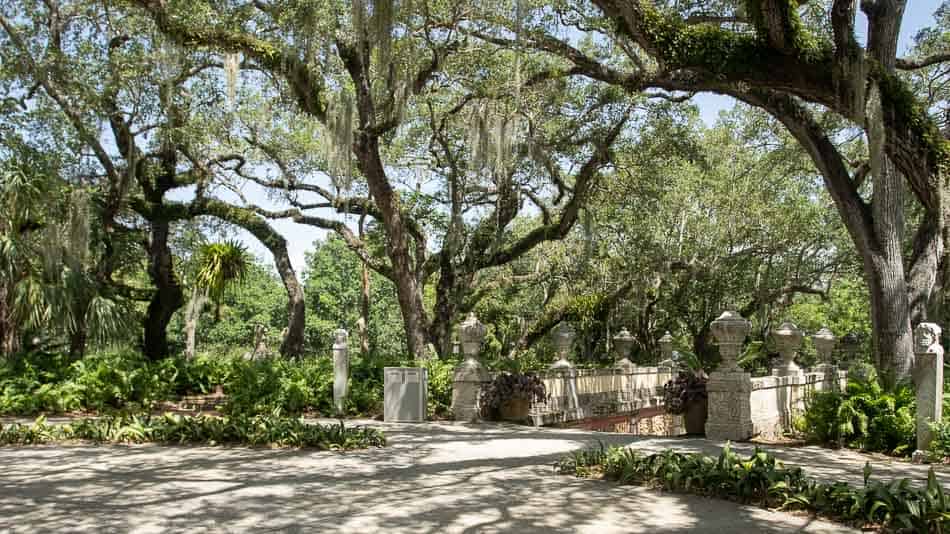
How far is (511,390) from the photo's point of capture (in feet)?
42.9

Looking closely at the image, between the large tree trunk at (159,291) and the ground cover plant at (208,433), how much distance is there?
29.8 ft

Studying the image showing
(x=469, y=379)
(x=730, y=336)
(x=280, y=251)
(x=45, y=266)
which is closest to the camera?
(x=730, y=336)

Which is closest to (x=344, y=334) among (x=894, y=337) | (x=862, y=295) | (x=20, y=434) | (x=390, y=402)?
(x=390, y=402)

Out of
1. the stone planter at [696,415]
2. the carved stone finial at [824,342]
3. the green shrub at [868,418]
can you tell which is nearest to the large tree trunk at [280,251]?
the stone planter at [696,415]

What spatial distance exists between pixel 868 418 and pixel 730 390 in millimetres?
1755

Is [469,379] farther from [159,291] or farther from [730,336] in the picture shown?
[159,291]

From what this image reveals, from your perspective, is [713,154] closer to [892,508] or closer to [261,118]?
[261,118]

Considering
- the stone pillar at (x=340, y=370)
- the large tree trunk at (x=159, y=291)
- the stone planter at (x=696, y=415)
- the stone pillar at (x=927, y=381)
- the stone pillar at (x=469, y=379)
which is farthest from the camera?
the large tree trunk at (x=159, y=291)

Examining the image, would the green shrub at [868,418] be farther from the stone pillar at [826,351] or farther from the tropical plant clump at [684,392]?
the stone pillar at [826,351]

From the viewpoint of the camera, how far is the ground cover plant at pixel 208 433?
10008mm

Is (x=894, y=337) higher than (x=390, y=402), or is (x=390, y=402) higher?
(x=894, y=337)

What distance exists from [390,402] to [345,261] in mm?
38901

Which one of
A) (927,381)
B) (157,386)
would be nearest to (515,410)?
(927,381)

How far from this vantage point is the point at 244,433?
10.2 m
